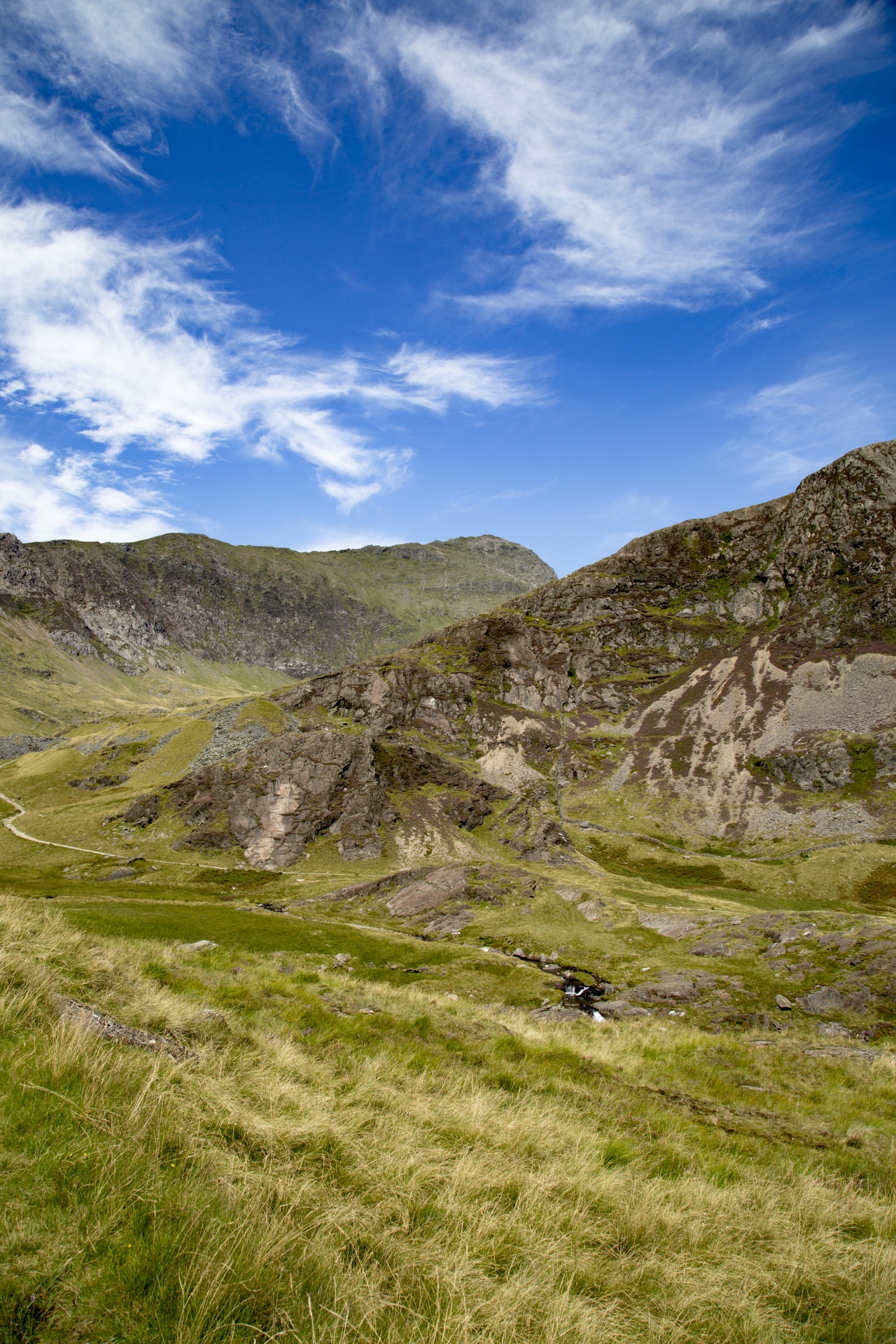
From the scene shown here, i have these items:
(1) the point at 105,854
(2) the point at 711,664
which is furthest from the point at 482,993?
(2) the point at 711,664

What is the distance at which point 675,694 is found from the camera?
116750 mm

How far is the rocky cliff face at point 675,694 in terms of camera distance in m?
85.7

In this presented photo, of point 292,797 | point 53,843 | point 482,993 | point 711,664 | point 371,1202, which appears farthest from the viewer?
point 711,664

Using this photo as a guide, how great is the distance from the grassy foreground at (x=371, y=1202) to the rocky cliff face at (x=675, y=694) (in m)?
71.6

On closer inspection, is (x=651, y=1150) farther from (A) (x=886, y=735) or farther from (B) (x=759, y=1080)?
(A) (x=886, y=735)

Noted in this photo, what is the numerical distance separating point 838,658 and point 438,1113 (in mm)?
121013

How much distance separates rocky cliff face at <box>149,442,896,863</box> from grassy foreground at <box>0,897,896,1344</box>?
71.6 metres

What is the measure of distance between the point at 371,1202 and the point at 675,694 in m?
121

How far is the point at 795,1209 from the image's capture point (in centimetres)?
679

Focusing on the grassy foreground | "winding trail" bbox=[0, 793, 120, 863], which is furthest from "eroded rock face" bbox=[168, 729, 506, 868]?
the grassy foreground

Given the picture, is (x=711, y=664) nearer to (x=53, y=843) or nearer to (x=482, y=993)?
(x=482, y=993)

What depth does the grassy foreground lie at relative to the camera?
3.71 m

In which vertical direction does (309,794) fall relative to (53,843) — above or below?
above

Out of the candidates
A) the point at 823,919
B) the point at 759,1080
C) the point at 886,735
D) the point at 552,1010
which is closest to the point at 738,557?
the point at 886,735
